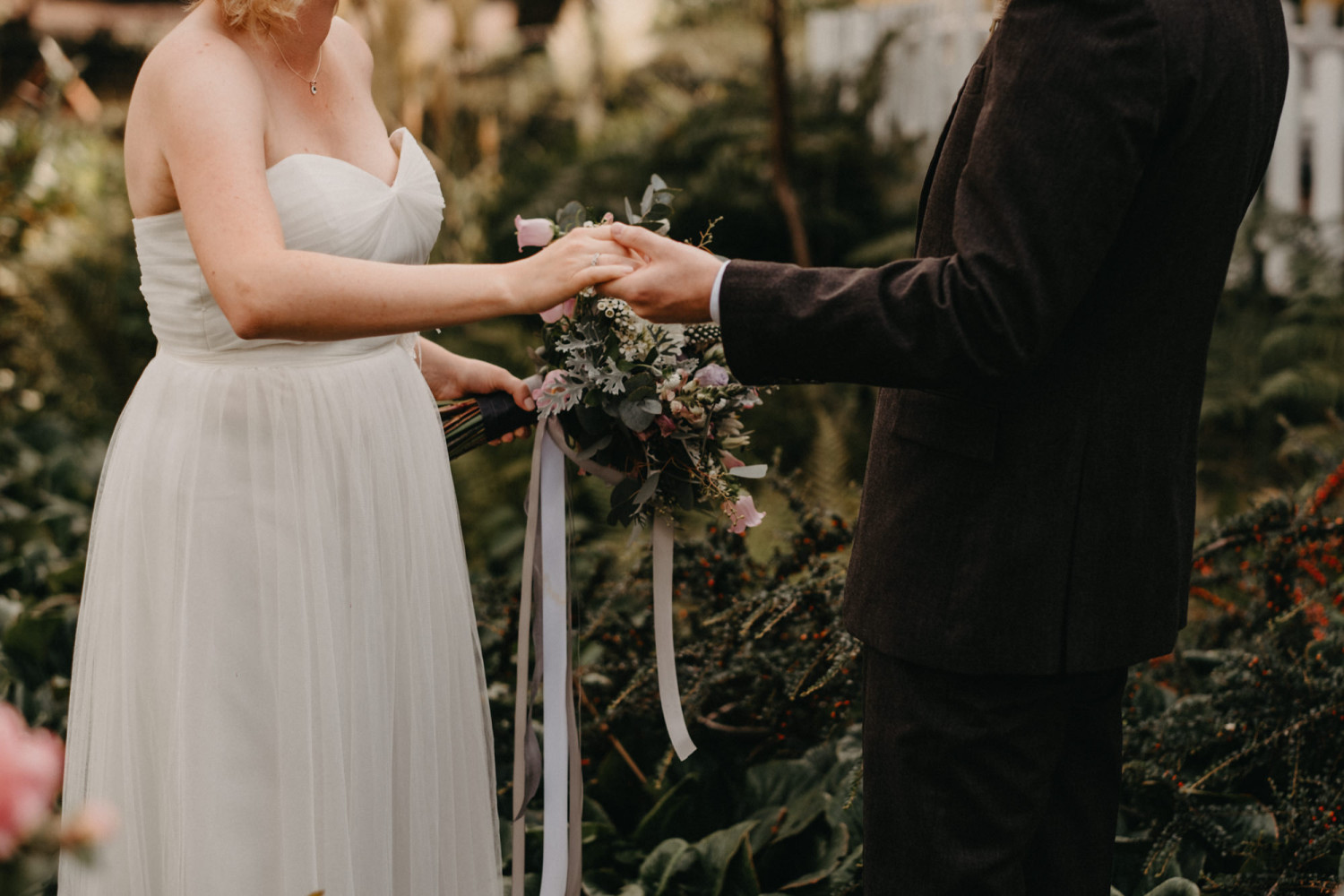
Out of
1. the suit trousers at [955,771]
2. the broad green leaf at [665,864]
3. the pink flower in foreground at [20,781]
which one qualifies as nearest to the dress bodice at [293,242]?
the suit trousers at [955,771]

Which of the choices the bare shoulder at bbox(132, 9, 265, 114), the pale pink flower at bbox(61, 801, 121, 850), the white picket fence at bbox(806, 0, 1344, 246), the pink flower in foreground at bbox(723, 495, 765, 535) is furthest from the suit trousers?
the white picket fence at bbox(806, 0, 1344, 246)

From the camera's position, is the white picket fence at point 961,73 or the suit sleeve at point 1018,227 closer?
the suit sleeve at point 1018,227

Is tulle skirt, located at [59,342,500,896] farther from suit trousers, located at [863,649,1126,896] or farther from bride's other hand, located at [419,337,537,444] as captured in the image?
suit trousers, located at [863,649,1126,896]

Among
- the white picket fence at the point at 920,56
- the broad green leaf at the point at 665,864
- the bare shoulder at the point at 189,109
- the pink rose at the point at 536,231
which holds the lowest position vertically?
the broad green leaf at the point at 665,864

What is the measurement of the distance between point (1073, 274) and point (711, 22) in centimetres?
741

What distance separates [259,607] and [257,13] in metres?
0.97

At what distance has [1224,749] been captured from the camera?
274 centimetres

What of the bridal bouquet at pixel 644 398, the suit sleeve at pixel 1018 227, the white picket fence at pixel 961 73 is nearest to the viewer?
the suit sleeve at pixel 1018 227

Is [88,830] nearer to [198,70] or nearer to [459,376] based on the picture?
[198,70]

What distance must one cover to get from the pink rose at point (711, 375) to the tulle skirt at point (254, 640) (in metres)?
0.55

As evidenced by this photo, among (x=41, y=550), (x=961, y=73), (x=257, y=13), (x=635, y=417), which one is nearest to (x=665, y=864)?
(x=635, y=417)

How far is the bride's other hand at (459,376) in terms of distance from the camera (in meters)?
2.38

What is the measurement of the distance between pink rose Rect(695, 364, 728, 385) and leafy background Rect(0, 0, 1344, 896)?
78 cm

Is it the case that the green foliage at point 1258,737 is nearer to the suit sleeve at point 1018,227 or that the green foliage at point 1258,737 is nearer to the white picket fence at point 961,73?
the suit sleeve at point 1018,227
